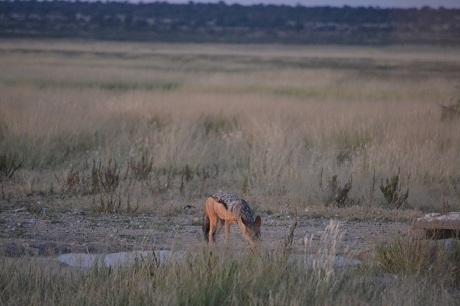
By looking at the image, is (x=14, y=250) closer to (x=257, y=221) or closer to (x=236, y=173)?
(x=257, y=221)

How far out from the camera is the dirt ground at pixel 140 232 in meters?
8.53

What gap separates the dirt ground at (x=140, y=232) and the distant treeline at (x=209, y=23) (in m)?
44.6

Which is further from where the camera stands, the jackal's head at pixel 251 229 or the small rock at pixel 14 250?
the small rock at pixel 14 250

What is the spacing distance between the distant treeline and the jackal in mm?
46887

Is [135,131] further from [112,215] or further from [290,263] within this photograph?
[290,263]

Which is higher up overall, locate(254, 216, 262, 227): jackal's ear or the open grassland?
locate(254, 216, 262, 227): jackal's ear

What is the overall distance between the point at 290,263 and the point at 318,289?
23.8 inches

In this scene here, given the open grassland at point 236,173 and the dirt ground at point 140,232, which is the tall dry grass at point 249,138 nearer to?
the open grassland at point 236,173

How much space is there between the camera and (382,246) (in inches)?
320

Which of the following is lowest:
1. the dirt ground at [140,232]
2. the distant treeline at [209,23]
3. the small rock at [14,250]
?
the distant treeline at [209,23]

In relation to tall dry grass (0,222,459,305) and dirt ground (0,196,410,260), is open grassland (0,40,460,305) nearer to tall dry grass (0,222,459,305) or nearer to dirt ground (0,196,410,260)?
tall dry grass (0,222,459,305)

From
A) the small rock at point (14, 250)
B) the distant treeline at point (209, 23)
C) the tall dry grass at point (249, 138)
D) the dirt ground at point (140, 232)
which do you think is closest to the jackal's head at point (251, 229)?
the dirt ground at point (140, 232)

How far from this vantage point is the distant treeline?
62.5 m

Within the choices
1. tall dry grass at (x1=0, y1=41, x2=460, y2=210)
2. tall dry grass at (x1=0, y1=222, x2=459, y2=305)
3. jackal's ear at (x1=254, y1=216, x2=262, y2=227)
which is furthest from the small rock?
tall dry grass at (x1=0, y1=41, x2=460, y2=210)
